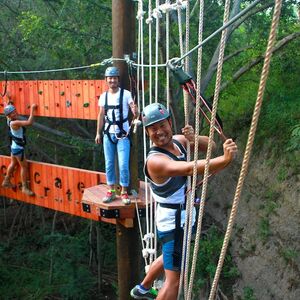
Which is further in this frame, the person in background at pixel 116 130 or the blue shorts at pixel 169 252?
the person in background at pixel 116 130

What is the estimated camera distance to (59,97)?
4629 mm

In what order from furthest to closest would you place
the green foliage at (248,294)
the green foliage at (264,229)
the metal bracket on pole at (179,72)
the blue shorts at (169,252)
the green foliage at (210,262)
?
1. the green foliage at (210,262)
2. the green foliage at (264,229)
3. the green foliage at (248,294)
4. the blue shorts at (169,252)
5. the metal bracket on pole at (179,72)

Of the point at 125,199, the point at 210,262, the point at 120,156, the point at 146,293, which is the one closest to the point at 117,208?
the point at 125,199

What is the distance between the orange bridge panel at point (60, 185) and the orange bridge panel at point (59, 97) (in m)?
0.59

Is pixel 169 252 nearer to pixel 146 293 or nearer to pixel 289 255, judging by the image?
pixel 146 293

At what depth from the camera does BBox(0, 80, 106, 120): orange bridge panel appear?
4227 mm

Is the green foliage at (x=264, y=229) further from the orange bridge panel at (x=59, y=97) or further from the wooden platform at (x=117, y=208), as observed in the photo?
the orange bridge panel at (x=59, y=97)

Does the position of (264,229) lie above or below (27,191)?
below

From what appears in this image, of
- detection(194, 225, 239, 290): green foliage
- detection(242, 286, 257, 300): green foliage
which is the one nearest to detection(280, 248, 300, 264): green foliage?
detection(242, 286, 257, 300): green foliage

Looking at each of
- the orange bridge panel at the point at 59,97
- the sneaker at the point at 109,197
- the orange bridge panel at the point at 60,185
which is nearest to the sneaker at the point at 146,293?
the sneaker at the point at 109,197

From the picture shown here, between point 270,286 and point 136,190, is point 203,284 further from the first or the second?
point 136,190

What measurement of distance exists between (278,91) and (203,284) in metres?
2.86

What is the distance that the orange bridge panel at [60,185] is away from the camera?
435 centimetres

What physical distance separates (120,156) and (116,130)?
0.22m
